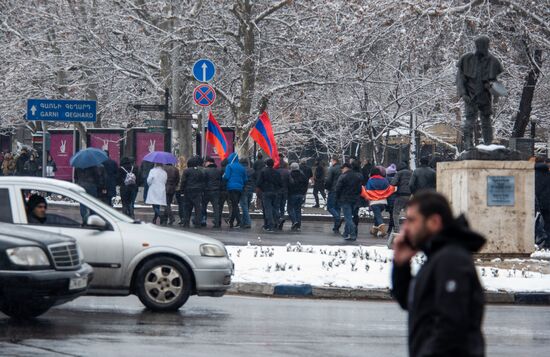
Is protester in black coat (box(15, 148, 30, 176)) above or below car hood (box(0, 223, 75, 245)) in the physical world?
above

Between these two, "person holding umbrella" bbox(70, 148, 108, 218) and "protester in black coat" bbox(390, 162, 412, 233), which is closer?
"person holding umbrella" bbox(70, 148, 108, 218)

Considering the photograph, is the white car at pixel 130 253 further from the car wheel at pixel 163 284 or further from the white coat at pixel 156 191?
the white coat at pixel 156 191

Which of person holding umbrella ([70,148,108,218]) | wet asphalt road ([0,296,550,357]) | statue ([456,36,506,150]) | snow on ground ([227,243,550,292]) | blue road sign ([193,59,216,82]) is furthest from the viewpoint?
blue road sign ([193,59,216,82])

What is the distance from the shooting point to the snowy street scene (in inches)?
440

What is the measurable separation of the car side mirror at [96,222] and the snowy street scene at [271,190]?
0.02 meters

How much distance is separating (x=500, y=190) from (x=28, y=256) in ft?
31.3

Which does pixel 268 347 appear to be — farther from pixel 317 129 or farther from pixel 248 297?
pixel 317 129

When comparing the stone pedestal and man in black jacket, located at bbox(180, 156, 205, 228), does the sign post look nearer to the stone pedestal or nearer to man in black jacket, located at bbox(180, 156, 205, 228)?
man in black jacket, located at bbox(180, 156, 205, 228)

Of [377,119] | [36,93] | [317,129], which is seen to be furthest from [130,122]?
[377,119]

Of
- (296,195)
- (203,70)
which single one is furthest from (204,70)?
(296,195)

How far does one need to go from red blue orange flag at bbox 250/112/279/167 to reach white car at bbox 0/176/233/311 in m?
20.6

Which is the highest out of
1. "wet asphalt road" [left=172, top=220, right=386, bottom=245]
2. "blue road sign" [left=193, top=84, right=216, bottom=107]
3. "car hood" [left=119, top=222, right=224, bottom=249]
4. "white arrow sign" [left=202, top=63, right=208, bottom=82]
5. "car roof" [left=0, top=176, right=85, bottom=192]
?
"white arrow sign" [left=202, top=63, right=208, bottom=82]

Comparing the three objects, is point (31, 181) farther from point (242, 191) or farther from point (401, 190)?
point (242, 191)

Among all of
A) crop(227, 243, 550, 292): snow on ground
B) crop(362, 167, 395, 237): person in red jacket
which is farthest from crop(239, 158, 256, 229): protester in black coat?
crop(227, 243, 550, 292): snow on ground
